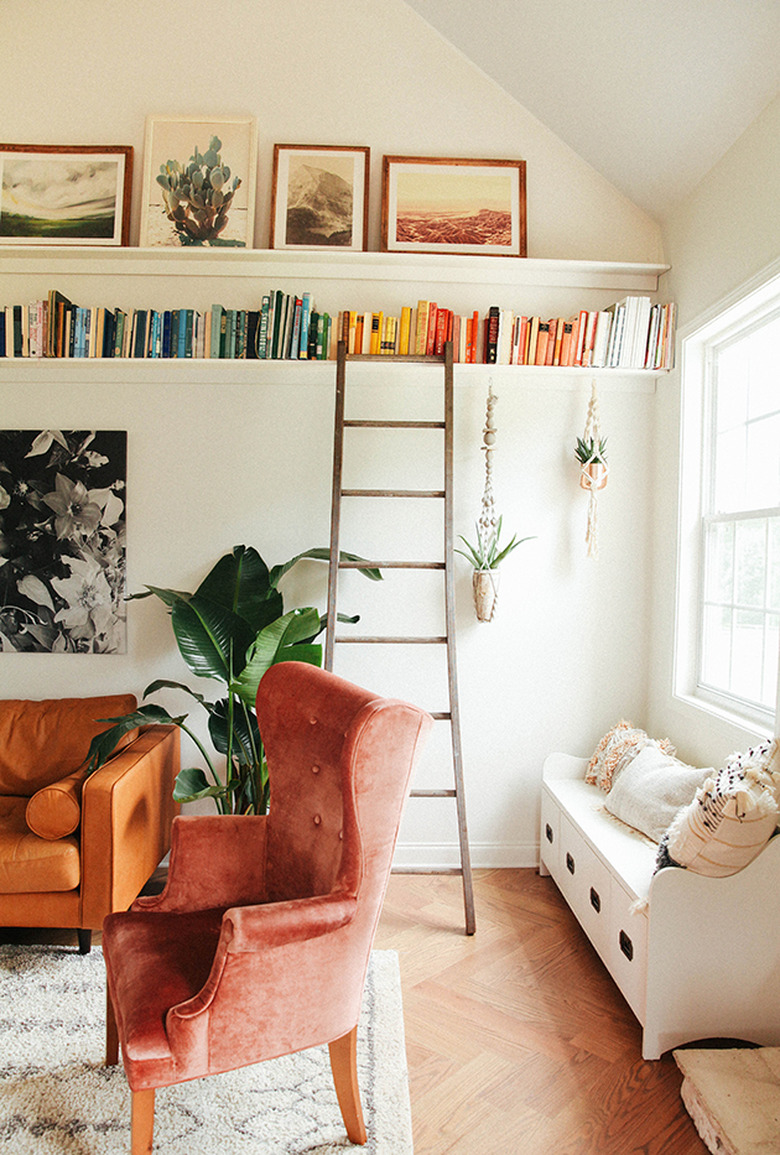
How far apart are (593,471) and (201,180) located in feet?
6.62

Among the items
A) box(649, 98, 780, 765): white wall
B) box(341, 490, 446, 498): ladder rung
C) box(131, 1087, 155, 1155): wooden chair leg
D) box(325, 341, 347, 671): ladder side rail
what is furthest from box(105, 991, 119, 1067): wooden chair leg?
box(649, 98, 780, 765): white wall

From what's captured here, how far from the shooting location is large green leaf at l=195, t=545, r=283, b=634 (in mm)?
2822

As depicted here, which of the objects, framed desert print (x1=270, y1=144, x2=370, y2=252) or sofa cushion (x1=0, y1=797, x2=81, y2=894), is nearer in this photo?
sofa cushion (x1=0, y1=797, x2=81, y2=894)

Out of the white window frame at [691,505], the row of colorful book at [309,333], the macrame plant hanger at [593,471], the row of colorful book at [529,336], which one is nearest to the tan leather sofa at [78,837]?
the row of colorful book at [309,333]

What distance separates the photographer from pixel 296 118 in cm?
314

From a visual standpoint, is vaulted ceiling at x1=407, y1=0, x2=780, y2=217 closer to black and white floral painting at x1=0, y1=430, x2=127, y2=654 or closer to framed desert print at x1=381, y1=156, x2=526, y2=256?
framed desert print at x1=381, y1=156, x2=526, y2=256

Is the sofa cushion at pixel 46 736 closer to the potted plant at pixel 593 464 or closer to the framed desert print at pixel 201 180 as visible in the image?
the framed desert print at pixel 201 180

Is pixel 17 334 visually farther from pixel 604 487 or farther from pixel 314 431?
Result: pixel 604 487

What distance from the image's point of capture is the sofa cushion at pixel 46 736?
281cm

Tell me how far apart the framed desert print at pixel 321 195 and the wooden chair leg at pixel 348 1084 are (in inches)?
110

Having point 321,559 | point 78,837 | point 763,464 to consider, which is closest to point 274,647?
point 321,559

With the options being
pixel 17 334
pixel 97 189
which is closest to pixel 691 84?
pixel 97 189

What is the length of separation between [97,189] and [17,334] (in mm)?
706

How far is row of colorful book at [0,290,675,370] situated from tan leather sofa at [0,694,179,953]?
1584 mm
